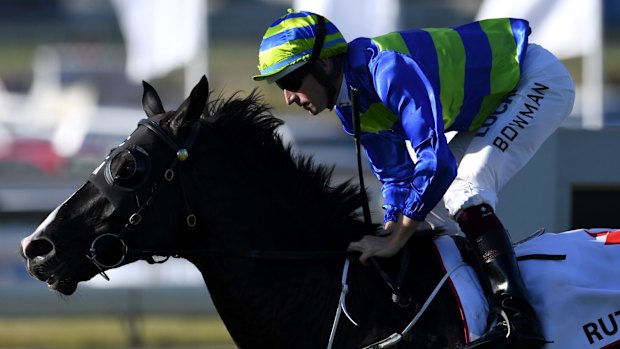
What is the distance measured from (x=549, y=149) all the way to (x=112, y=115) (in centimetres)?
926

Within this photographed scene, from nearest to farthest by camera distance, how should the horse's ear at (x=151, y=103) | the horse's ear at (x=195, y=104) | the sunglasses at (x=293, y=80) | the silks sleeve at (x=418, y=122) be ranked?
the silks sleeve at (x=418, y=122) → the horse's ear at (x=195, y=104) → the sunglasses at (x=293, y=80) → the horse's ear at (x=151, y=103)

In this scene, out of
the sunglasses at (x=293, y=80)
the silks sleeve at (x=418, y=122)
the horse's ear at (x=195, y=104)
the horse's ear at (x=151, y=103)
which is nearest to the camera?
the silks sleeve at (x=418, y=122)

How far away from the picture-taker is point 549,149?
5.30m

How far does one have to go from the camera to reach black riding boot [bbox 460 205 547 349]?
3.20 meters

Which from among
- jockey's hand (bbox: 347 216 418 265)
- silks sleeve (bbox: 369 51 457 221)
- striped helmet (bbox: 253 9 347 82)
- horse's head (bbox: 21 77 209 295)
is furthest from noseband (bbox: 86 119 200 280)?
silks sleeve (bbox: 369 51 457 221)

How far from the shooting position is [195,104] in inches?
131

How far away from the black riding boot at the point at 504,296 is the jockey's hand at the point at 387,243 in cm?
22

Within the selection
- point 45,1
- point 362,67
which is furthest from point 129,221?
point 45,1

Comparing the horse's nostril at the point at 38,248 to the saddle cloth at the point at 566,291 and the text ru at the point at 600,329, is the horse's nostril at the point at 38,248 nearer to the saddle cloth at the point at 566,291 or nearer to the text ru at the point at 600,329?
the saddle cloth at the point at 566,291

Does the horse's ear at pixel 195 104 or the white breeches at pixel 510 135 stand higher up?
the horse's ear at pixel 195 104

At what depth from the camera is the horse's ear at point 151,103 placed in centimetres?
350

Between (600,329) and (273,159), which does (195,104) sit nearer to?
(273,159)

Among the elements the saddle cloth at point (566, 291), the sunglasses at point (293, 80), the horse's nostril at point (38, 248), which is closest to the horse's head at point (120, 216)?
the horse's nostril at point (38, 248)

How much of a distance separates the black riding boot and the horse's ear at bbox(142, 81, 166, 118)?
1064mm
